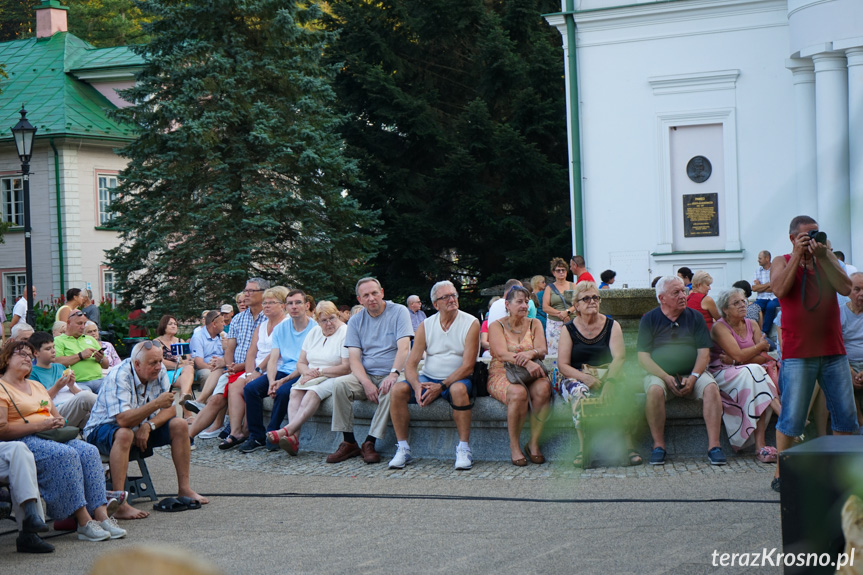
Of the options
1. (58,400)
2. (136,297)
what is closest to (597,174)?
(136,297)

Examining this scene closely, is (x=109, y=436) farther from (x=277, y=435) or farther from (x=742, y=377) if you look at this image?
(x=742, y=377)

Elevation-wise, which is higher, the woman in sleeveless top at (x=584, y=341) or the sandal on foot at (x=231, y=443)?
the woman in sleeveless top at (x=584, y=341)

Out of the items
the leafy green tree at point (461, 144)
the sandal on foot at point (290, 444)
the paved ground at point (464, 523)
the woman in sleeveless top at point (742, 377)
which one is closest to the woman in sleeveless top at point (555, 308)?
the woman in sleeveless top at point (742, 377)

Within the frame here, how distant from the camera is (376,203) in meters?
29.2

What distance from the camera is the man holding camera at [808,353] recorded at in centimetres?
698

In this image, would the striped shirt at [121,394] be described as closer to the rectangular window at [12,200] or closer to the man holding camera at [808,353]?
the man holding camera at [808,353]

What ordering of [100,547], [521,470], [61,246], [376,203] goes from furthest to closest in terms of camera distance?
[61,246] < [376,203] < [521,470] < [100,547]

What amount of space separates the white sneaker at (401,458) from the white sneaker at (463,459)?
1.84 feet

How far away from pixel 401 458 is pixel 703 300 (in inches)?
139

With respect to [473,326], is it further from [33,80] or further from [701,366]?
[33,80]

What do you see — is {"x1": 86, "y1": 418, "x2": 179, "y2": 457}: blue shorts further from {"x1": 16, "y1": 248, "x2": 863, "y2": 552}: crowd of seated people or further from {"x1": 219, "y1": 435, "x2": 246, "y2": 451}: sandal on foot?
{"x1": 219, "y1": 435, "x2": 246, "y2": 451}: sandal on foot

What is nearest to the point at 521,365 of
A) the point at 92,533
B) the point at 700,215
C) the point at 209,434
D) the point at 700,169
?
the point at 92,533

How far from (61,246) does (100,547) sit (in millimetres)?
34460

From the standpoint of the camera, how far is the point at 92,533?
719cm
